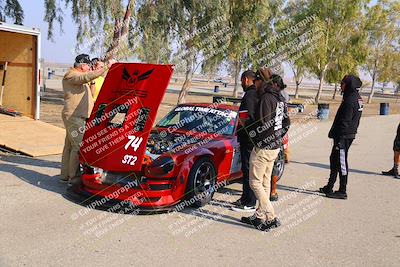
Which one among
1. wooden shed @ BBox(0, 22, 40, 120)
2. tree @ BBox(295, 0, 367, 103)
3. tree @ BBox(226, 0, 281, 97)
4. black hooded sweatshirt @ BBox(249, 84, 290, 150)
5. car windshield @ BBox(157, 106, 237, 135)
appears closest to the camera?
black hooded sweatshirt @ BBox(249, 84, 290, 150)

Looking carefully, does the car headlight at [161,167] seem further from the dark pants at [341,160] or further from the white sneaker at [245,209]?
the dark pants at [341,160]

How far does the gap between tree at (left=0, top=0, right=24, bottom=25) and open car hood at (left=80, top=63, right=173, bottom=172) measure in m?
14.9

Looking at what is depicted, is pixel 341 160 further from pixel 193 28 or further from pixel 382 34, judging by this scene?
pixel 382 34

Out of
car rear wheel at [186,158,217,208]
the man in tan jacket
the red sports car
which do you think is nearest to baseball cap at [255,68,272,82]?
the red sports car

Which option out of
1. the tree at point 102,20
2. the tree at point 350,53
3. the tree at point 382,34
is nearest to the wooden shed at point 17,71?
the tree at point 102,20

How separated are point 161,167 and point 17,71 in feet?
30.3

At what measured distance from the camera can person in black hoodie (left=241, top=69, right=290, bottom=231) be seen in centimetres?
507

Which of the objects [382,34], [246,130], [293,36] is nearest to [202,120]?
[246,130]

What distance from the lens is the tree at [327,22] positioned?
108ft

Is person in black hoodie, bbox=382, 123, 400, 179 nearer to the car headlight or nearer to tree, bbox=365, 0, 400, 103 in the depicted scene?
the car headlight

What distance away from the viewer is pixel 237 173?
22.6 ft

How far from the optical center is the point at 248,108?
546 centimetres

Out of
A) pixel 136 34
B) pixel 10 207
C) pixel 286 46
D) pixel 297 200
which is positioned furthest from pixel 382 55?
pixel 10 207

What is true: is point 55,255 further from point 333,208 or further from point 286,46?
point 286,46
